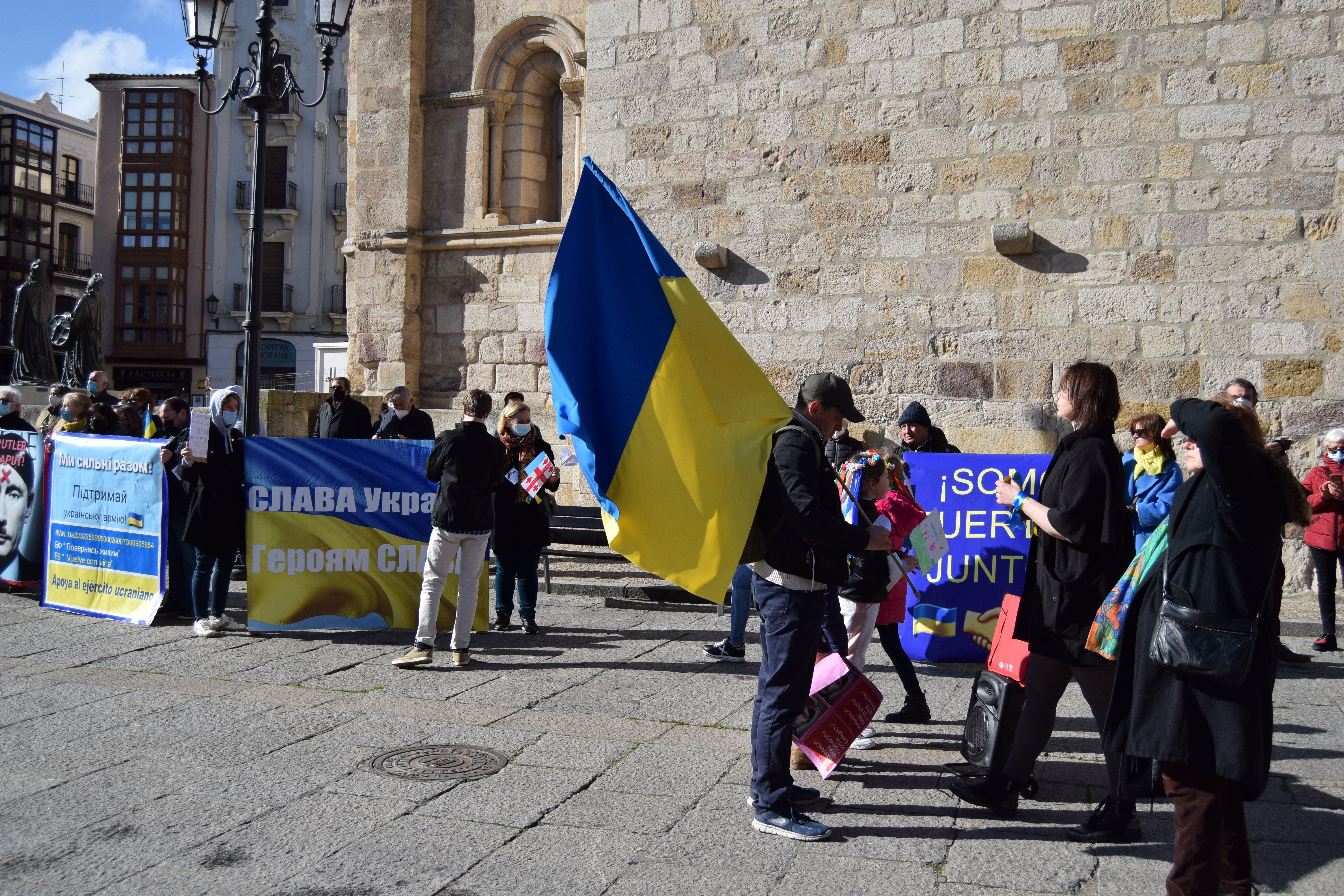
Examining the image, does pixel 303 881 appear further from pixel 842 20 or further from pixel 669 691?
pixel 842 20

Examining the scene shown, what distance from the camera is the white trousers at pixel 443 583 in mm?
6691

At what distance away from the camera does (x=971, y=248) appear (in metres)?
9.70

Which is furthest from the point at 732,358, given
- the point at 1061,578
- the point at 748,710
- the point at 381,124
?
the point at 381,124

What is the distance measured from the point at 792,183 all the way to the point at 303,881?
820 centimetres

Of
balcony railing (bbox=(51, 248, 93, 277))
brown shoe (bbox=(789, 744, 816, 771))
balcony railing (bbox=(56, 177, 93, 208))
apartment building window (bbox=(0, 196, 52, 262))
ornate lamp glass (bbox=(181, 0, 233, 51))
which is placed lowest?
brown shoe (bbox=(789, 744, 816, 771))

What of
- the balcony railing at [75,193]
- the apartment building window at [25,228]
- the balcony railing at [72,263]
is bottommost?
the balcony railing at [72,263]

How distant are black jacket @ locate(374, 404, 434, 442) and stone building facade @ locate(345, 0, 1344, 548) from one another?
7.07 ft

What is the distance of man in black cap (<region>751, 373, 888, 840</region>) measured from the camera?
156 inches

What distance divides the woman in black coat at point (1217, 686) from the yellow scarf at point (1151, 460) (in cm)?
287

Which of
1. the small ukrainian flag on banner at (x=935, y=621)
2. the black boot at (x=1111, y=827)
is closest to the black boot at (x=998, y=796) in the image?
the black boot at (x=1111, y=827)

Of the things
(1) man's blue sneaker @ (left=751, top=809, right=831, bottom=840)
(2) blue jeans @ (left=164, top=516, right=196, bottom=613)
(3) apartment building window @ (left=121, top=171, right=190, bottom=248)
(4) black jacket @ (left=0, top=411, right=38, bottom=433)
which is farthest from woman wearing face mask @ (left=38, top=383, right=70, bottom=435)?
(3) apartment building window @ (left=121, top=171, right=190, bottom=248)

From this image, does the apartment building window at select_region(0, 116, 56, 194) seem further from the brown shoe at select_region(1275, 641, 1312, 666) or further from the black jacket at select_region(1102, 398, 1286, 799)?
the black jacket at select_region(1102, 398, 1286, 799)

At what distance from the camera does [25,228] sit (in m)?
46.3

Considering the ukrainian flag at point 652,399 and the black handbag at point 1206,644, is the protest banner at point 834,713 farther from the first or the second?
the black handbag at point 1206,644
